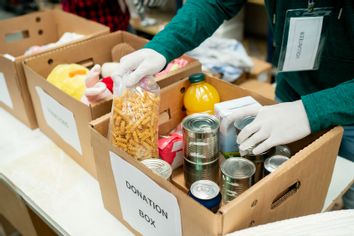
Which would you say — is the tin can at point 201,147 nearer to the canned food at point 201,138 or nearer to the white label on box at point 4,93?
the canned food at point 201,138

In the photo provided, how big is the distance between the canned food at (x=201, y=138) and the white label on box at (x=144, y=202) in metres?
0.14

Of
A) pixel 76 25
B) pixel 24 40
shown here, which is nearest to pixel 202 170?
pixel 76 25

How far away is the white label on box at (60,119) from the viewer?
979 mm

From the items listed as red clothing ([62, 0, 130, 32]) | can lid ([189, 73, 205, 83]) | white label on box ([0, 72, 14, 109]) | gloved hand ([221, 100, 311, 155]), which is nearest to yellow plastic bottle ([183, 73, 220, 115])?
can lid ([189, 73, 205, 83])

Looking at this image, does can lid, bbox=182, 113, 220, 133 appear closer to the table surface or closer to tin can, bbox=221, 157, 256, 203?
tin can, bbox=221, 157, 256, 203

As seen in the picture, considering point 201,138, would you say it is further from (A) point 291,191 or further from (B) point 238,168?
(A) point 291,191

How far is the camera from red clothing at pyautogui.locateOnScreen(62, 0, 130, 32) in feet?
6.06

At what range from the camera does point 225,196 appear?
0.74 meters

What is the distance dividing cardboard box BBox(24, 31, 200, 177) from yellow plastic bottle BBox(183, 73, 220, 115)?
7cm

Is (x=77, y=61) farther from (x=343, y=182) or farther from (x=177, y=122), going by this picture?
(x=343, y=182)

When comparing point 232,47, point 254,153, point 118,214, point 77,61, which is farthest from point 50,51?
point 232,47

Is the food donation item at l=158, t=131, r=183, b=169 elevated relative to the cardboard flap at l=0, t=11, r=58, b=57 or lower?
lower

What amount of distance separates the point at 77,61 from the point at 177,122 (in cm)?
45

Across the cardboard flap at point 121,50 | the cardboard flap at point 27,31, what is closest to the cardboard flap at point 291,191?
the cardboard flap at point 121,50
